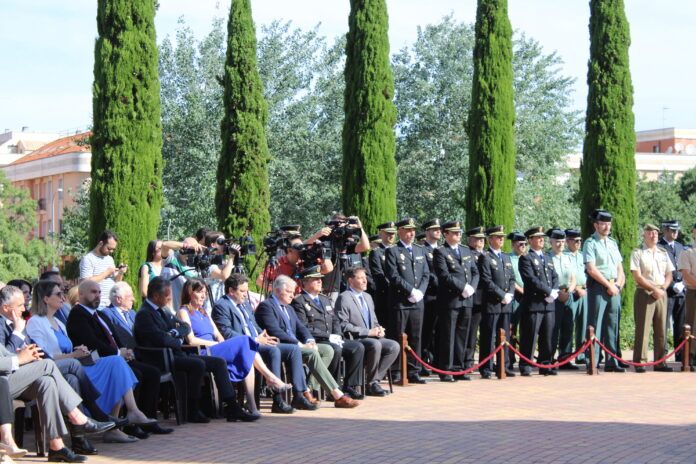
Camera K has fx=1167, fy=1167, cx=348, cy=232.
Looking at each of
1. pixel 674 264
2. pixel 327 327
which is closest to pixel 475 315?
pixel 327 327

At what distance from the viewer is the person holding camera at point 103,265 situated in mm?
13797

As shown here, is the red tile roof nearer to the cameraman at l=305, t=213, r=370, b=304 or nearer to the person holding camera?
the cameraman at l=305, t=213, r=370, b=304

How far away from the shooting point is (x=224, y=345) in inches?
485

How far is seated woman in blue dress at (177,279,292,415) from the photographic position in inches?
483

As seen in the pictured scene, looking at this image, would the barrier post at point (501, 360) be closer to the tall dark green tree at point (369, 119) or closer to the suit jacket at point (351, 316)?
the suit jacket at point (351, 316)

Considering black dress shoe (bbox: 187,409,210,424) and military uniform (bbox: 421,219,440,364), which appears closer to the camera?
black dress shoe (bbox: 187,409,210,424)

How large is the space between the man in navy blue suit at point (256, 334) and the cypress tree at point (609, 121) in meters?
13.0

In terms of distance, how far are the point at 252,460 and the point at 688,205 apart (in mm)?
56897

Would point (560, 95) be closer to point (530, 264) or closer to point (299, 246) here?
point (530, 264)

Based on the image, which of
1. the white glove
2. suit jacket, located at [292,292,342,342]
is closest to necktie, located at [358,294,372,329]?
suit jacket, located at [292,292,342,342]

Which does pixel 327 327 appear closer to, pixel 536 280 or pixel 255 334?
pixel 255 334

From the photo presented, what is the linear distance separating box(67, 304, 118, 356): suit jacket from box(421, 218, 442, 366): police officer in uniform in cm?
621

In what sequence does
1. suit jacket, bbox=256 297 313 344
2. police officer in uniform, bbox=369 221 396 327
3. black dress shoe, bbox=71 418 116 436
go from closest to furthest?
black dress shoe, bbox=71 418 116 436 < suit jacket, bbox=256 297 313 344 < police officer in uniform, bbox=369 221 396 327

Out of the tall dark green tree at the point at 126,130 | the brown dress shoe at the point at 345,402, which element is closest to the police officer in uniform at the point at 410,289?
the brown dress shoe at the point at 345,402
